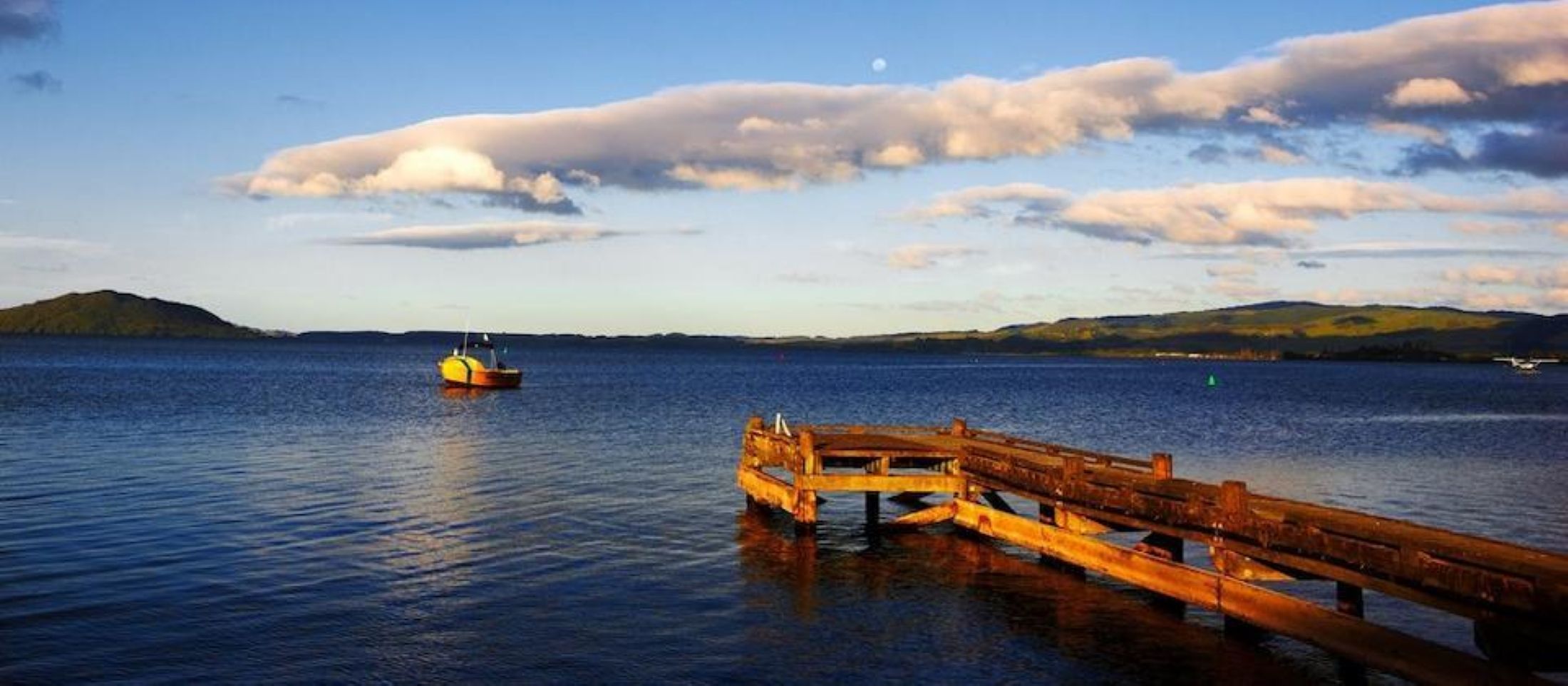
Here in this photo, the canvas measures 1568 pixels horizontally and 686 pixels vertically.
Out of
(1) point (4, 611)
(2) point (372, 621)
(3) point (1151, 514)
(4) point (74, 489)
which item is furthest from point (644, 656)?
(4) point (74, 489)

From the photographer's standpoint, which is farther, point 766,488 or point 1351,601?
point 766,488

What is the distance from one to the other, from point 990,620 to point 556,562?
906 cm

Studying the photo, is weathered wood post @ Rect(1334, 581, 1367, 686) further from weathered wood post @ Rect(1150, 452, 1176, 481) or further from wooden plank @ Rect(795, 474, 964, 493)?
wooden plank @ Rect(795, 474, 964, 493)

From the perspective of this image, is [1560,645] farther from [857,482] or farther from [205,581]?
[205,581]

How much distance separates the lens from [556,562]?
78.8 feet

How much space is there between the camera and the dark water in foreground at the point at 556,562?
56.1 ft


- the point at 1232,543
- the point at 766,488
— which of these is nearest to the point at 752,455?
the point at 766,488

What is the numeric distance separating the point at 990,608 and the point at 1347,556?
667cm

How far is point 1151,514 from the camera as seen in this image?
19953 mm

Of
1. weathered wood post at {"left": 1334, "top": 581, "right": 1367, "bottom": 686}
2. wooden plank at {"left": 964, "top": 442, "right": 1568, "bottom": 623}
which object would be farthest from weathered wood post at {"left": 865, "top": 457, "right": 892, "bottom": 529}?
weathered wood post at {"left": 1334, "top": 581, "right": 1367, "bottom": 686}

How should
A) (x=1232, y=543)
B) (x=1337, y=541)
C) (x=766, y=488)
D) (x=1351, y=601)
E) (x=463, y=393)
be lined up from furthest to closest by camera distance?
(x=463, y=393) < (x=766, y=488) < (x=1232, y=543) < (x=1351, y=601) < (x=1337, y=541)

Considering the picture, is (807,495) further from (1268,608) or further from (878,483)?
(1268,608)

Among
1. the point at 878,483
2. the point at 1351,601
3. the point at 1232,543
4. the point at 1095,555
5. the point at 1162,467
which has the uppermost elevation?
the point at 1162,467

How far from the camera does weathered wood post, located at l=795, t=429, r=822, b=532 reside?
27.5 m
